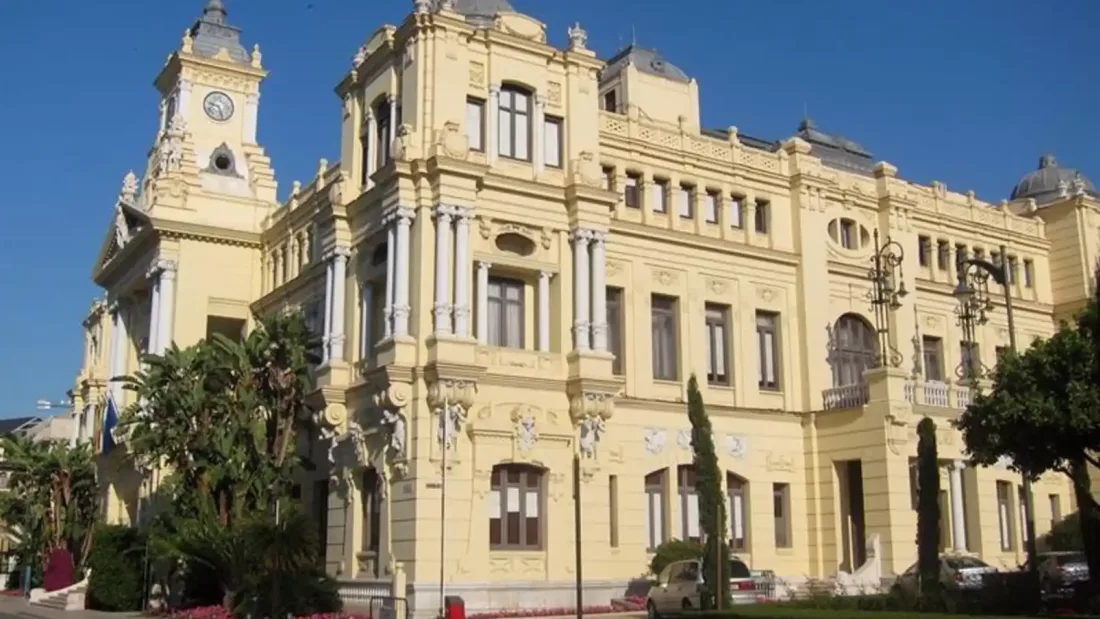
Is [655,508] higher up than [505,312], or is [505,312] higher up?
[505,312]

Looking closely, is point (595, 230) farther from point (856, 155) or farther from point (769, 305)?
point (856, 155)

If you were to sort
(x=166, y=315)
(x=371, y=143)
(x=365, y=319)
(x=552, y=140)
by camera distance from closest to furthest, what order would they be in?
(x=365, y=319)
(x=552, y=140)
(x=371, y=143)
(x=166, y=315)

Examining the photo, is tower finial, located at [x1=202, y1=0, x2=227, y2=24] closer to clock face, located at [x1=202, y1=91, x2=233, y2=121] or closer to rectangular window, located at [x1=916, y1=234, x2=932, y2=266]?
clock face, located at [x1=202, y1=91, x2=233, y2=121]

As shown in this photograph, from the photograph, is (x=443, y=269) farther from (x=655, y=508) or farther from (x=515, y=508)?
(x=655, y=508)

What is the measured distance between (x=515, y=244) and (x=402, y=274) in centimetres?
406

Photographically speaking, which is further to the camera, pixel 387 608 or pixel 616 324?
pixel 616 324

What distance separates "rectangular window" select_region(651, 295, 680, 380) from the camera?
39.7 m

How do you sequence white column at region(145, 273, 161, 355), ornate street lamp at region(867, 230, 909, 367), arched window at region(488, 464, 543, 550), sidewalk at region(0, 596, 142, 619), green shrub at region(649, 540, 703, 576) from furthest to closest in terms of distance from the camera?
white column at region(145, 273, 161, 355) → ornate street lamp at region(867, 230, 909, 367) → sidewalk at region(0, 596, 142, 619) → green shrub at region(649, 540, 703, 576) → arched window at region(488, 464, 543, 550)

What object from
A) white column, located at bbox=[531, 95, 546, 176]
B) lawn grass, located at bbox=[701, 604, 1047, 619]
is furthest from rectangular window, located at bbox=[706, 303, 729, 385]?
lawn grass, located at bbox=[701, 604, 1047, 619]

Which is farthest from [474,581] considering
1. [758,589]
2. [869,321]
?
[869,321]

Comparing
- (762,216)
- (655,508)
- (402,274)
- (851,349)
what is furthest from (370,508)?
(851,349)

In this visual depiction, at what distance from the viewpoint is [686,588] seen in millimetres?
29266

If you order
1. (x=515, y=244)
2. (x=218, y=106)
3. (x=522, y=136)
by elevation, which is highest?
(x=218, y=106)

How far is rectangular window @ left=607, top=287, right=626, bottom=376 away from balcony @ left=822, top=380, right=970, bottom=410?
824 centimetres
